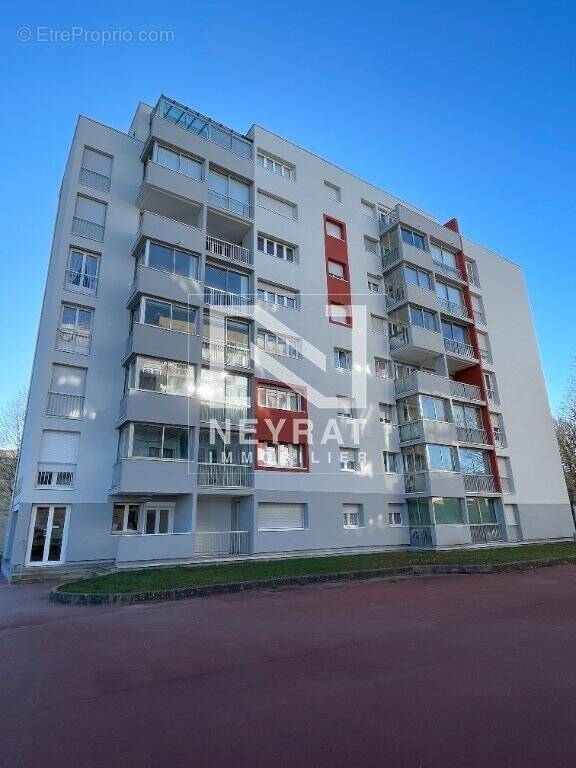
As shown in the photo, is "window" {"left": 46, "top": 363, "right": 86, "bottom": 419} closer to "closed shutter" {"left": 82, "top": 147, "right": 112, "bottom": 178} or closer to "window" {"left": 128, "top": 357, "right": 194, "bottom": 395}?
"window" {"left": 128, "top": 357, "right": 194, "bottom": 395}

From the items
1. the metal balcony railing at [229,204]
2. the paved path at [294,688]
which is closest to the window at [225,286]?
the metal balcony railing at [229,204]

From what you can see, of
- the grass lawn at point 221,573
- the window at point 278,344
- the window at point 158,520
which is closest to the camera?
the grass lawn at point 221,573

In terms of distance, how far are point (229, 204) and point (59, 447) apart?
14471 millimetres

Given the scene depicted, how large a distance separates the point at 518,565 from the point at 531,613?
778cm

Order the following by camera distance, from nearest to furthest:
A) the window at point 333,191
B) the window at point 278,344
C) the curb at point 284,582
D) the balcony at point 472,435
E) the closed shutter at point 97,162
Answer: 1. the curb at point 284,582
2. the closed shutter at point 97,162
3. the window at point 278,344
4. the balcony at point 472,435
5. the window at point 333,191

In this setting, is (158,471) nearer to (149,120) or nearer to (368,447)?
(368,447)

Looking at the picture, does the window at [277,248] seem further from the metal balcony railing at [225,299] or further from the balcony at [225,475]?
the balcony at [225,475]

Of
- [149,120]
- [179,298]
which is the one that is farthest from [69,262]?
[149,120]

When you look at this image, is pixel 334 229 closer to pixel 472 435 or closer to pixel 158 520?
A: pixel 472 435

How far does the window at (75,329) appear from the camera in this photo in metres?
18.8

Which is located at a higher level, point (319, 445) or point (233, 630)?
point (319, 445)

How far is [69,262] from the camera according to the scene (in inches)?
770

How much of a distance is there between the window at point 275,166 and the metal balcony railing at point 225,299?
29.9 ft

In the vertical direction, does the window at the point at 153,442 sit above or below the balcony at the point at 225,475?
above
